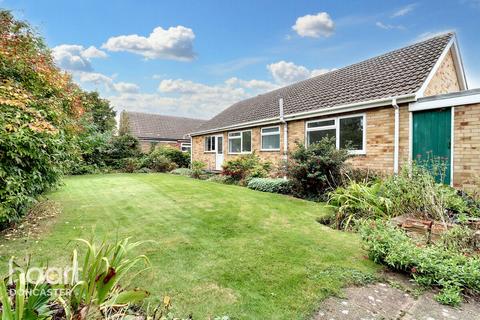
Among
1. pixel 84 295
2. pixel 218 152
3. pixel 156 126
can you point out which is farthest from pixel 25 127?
pixel 156 126

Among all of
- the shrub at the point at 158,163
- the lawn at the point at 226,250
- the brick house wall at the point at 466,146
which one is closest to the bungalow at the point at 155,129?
the shrub at the point at 158,163

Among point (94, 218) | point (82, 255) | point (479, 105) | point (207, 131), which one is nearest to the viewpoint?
point (82, 255)

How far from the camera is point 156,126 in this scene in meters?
29.6

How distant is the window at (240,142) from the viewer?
14.5 metres

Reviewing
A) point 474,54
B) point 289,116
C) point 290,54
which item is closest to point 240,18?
point 290,54

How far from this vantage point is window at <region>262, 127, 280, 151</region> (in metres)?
12.3

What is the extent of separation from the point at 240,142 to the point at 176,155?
822cm

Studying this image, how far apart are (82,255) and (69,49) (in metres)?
15.5

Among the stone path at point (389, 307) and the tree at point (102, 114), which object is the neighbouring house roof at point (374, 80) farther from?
the tree at point (102, 114)

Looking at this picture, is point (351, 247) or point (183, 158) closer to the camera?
point (351, 247)

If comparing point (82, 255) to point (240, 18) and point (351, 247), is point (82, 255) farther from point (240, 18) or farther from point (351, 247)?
point (240, 18)

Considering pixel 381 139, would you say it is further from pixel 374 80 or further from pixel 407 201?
pixel 407 201

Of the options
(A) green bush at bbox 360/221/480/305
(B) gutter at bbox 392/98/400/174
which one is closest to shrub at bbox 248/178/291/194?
(B) gutter at bbox 392/98/400/174

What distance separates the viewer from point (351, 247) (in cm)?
412
